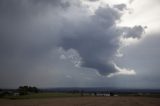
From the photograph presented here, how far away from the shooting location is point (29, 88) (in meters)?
138
